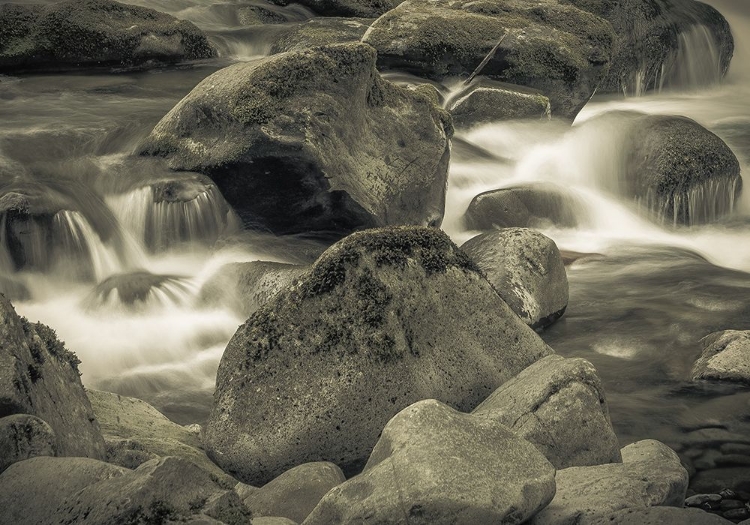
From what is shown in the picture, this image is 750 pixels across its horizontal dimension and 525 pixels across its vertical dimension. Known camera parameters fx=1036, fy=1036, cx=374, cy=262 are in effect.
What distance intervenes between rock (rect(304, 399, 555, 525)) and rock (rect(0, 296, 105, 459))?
1.54m

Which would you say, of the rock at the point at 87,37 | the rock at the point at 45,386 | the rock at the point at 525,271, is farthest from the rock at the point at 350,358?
the rock at the point at 87,37

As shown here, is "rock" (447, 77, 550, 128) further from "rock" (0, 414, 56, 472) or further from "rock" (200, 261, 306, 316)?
"rock" (0, 414, 56, 472)

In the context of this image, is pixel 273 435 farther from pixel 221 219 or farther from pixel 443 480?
pixel 221 219

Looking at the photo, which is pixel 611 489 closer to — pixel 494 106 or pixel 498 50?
pixel 494 106

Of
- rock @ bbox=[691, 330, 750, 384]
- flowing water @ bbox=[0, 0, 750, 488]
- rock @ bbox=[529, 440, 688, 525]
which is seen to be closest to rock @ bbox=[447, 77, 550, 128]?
flowing water @ bbox=[0, 0, 750, 488]

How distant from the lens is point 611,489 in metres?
6.11

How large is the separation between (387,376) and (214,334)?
424cm

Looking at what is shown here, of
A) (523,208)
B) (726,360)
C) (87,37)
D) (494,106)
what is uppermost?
(87,37)

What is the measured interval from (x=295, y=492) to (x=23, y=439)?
5.84 ft

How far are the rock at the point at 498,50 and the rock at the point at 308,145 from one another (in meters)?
5.63

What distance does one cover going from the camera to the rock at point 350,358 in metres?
7.25

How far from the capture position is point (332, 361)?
289 inches

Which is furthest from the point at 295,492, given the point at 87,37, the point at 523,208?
the point at 87,37

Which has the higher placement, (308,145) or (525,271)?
(308,145)
